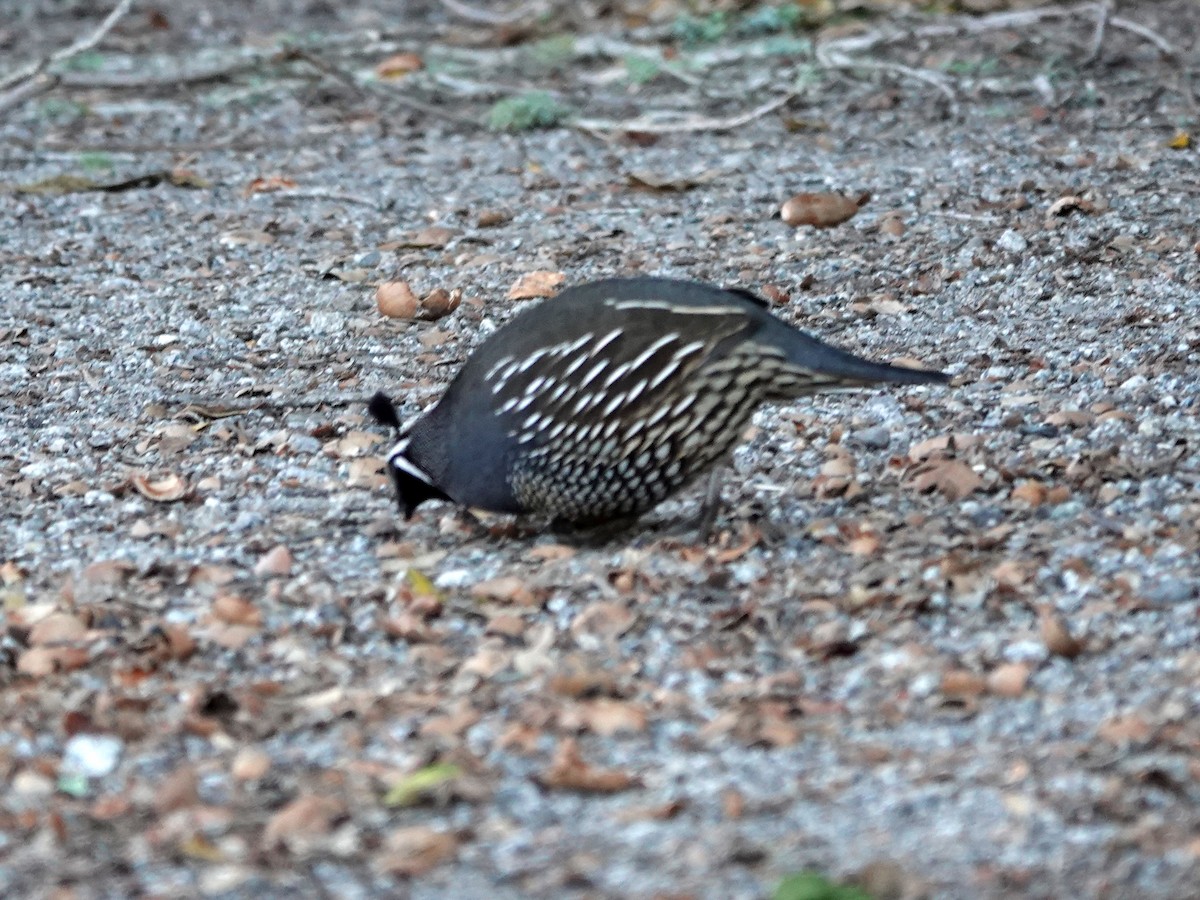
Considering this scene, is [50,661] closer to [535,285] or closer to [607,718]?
[607,718]

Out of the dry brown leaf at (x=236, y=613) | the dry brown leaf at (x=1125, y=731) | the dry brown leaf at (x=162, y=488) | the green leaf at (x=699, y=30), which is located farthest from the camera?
the green leaf at (x=699, y=30)

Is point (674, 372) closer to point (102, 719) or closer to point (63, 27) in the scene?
point (102, 719)

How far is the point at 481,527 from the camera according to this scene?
Result: 6.05 meters

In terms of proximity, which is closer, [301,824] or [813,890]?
[813,890]

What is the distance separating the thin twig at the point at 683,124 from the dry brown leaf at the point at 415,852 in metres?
7.93

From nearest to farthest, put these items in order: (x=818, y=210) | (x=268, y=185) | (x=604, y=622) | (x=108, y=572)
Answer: (x=604, y=622) → (x=108, y=572) → (x=818, y=210) → (x=268, y=185)

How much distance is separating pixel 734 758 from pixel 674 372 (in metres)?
1.59

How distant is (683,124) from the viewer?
1126 centimetres

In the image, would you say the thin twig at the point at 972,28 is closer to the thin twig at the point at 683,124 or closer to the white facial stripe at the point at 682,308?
the thin twig at the point at 683,124

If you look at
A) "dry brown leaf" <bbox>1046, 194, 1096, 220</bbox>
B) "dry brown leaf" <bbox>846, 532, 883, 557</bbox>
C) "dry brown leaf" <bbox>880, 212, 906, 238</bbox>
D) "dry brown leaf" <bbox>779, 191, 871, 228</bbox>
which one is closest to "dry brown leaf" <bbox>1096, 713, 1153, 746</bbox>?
"dry brown leaf" <bbox>846, 532, 883, 557</bbox>

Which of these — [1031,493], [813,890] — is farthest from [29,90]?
[813,890]

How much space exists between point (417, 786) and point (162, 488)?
258cm

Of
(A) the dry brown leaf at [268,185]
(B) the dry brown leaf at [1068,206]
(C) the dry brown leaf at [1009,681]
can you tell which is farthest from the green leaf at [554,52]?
(C) the dry brown leaf at [1009,681]

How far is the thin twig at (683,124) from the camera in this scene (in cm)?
1120
